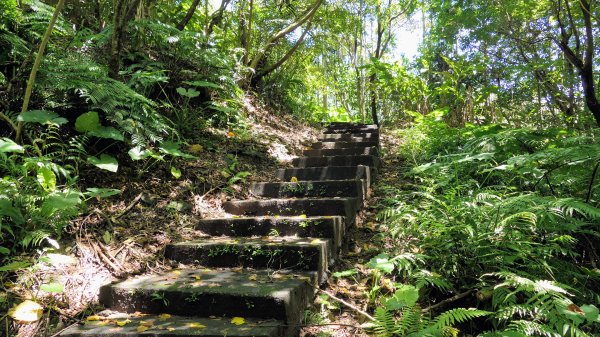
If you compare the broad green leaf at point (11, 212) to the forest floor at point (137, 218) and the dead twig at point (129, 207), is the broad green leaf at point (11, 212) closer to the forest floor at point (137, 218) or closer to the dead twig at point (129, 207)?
the forest floor at point (137, 218)

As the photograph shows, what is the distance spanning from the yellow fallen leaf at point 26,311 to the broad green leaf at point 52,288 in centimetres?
9

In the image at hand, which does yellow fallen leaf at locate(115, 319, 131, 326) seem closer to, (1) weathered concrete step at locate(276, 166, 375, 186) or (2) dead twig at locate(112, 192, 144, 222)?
(2) dead twig at locate(112, 192, 144, 222)

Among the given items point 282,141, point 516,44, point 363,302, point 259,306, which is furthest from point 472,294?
point 516,44

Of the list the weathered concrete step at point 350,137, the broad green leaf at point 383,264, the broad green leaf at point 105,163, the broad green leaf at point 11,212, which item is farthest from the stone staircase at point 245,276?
the weathered concrete step at point 350,137

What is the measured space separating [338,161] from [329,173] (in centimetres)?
56

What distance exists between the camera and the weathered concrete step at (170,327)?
1.78m

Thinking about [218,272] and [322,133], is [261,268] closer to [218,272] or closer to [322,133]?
[218,272]

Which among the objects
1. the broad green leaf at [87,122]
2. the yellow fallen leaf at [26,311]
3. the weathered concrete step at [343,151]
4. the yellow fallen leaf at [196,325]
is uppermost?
the broad green leaf at [87,122]

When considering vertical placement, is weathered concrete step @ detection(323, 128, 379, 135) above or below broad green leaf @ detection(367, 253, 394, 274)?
above

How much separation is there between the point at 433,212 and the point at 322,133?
4781mm

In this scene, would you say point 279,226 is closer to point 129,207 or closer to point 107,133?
point 129,207

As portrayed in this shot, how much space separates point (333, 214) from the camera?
3158 millimetres

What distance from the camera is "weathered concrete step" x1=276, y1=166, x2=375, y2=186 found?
13.4ft

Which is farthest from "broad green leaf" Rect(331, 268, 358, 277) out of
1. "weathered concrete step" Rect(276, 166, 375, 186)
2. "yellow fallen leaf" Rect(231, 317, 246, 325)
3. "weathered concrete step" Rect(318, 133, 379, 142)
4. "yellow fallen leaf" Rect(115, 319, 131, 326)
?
"weathered concrete step" Rect(318, 133, 379, 142)
